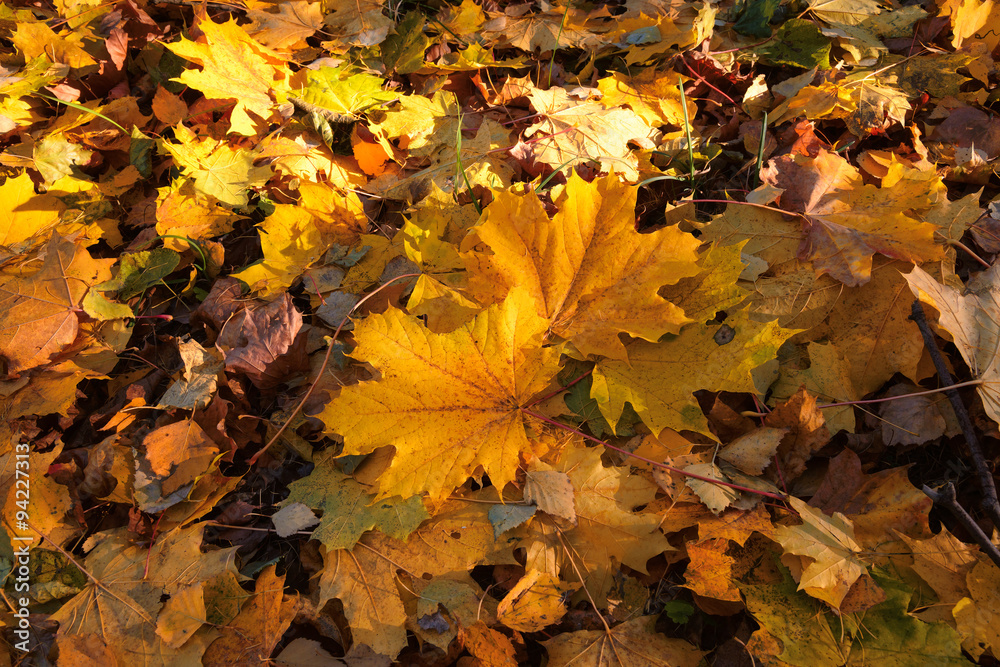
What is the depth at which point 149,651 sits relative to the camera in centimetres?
134

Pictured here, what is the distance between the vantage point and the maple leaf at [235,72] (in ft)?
6.38

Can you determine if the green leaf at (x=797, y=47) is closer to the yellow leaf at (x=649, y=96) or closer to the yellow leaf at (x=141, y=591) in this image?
the yellow leaf at (x=649, y=96)

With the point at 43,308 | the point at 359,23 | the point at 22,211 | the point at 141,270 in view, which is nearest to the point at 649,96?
the point at 359,23

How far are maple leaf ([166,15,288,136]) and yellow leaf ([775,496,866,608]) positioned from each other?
2220 millimetres

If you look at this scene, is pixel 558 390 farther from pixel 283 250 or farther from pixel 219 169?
pixel 219 169

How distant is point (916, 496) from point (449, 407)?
1137mm

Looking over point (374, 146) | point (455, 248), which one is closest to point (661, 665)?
point (455, 248)

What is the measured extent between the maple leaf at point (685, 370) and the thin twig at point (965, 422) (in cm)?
37

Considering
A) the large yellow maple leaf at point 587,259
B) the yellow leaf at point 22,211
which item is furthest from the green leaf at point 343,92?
the yellow leaf at point 22,211

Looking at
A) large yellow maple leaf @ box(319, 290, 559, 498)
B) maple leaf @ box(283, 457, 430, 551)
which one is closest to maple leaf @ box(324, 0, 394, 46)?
large yellow maple leaf @ box(319, 290, 559, 498)

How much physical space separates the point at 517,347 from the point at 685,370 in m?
0.44

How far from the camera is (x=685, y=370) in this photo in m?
1.35

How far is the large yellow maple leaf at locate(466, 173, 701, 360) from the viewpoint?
1.37 metres

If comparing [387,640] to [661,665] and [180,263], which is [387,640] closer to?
[661,665]
